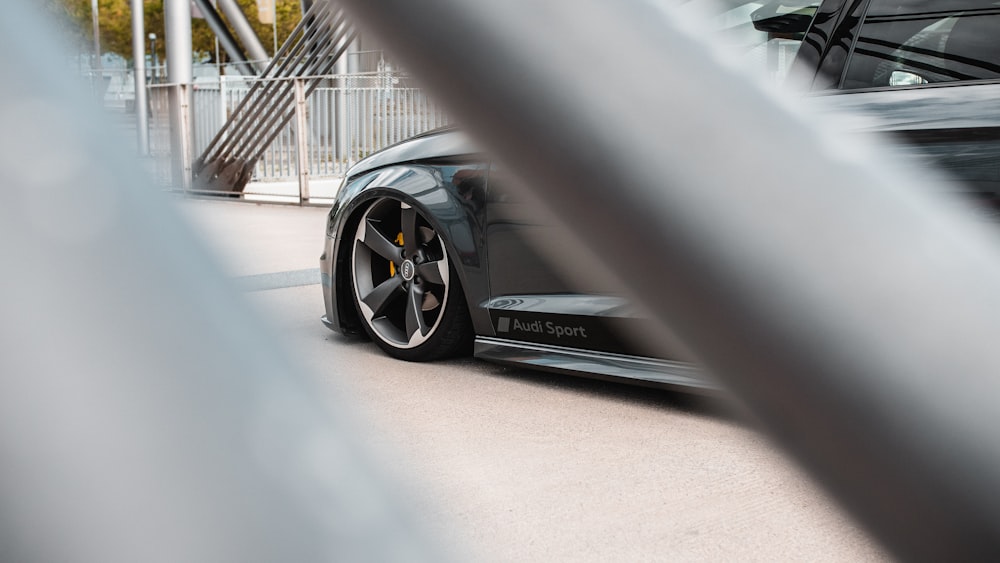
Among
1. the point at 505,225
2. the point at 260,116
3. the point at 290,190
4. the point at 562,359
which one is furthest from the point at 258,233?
the point at 260,116

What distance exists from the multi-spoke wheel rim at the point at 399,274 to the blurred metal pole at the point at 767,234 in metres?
4.32

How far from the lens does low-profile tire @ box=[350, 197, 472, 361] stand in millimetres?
4770

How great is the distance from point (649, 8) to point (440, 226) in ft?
14.1

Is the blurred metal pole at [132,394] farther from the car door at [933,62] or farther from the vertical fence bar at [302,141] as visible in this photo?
the vertical fence bar at [302,141]

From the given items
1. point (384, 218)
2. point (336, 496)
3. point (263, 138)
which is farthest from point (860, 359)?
point (263, 138)

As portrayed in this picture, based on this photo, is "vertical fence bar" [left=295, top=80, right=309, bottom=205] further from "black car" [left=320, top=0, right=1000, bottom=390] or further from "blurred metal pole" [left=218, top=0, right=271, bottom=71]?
"blurred metal pole" [left=218, top=0, right=271, bottom=71]

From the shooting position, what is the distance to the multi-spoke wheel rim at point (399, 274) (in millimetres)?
4848

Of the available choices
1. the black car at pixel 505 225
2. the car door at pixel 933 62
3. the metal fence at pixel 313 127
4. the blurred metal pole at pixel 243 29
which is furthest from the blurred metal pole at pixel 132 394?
the blurred metal pole at pixel 243 29

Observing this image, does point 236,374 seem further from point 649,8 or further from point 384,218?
point 384,218

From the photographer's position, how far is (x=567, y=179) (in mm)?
359

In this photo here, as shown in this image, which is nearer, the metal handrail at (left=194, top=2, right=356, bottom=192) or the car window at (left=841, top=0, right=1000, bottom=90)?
the car window at (left=841, top=0, right=1000, bottom=90)

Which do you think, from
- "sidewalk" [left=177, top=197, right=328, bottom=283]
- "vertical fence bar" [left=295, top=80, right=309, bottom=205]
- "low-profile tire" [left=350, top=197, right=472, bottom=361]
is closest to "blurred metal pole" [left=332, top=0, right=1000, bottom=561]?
"sidewalk" [left=177, top=197, right=328, bottom=283]

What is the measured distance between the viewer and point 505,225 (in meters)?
2.29

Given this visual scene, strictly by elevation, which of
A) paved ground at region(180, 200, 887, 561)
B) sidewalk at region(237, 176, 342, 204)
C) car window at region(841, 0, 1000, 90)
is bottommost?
sidewalk at region(237, 176, 342, 204)
